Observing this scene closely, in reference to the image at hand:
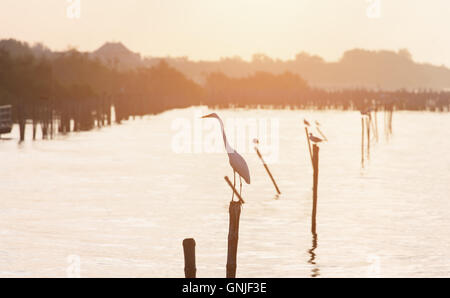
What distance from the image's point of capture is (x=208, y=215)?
96.5ft

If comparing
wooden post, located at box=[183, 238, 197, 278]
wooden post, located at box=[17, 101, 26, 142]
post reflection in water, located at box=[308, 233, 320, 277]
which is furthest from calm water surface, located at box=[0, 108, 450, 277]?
wooden post, located at box=[183, 238, 197, 278]

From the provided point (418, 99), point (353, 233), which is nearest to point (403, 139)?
point (353, 233)

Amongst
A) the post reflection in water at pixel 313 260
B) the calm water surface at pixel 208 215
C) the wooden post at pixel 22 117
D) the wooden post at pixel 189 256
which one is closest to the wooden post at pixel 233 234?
the wooden post at pixel 189 256

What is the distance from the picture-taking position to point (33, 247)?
2241cm

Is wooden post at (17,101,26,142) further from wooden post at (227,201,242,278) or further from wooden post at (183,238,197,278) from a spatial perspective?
wooden post at (183,238,197,278)

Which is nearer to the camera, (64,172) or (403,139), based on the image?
(64,172)

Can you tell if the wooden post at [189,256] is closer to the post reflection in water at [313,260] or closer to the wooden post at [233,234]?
the wooden post at [233,234]

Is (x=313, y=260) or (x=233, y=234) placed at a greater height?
(x=233, y=234)

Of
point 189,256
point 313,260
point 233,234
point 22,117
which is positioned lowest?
point 313,260

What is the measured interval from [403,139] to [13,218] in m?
52.0

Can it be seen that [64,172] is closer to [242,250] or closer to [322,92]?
[242,250]

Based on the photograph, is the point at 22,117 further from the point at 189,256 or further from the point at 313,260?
the point at 189,256

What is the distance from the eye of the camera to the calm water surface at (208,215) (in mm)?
21062

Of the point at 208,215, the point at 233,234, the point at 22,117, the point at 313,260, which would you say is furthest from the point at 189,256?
the point at 22,117
